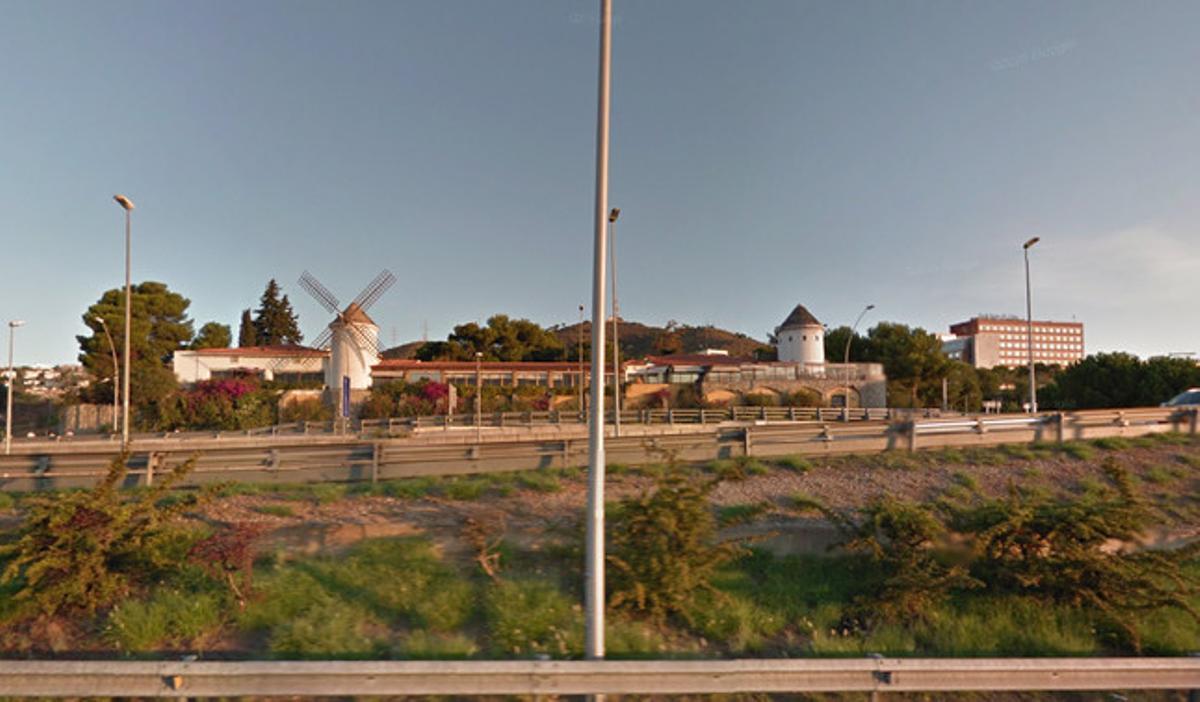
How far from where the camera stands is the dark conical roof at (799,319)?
183 ft

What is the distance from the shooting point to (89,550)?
6297 mm

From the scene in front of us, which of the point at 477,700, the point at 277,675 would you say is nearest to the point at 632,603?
the point at 477,700

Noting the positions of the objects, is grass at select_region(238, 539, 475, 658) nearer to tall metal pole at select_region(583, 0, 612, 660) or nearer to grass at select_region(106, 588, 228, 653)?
grass at select_region(106, 588, 228, 653)

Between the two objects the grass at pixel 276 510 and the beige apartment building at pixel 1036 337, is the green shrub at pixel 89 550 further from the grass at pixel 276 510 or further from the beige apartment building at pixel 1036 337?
the beige apartment building at pixel 1036 337

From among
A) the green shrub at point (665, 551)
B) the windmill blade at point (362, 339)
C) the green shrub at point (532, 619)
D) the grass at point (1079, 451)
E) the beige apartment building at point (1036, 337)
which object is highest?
the beige apartment building at point (1036, 337)

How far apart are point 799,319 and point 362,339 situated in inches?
1591

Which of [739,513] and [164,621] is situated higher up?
[739,513]

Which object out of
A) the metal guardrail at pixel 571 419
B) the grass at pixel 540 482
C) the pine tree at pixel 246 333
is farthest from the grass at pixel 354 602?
the pine tree at pixel 246 333

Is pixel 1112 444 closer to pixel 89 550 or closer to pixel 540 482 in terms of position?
pixel 540 482

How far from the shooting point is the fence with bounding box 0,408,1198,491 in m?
10.8

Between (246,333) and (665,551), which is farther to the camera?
(246,333)

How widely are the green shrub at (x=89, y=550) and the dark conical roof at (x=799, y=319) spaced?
180ft

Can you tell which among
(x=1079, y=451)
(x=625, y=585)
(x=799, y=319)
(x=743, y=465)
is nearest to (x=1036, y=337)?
(x=799, y=319)

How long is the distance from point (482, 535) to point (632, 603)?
2056 mm
